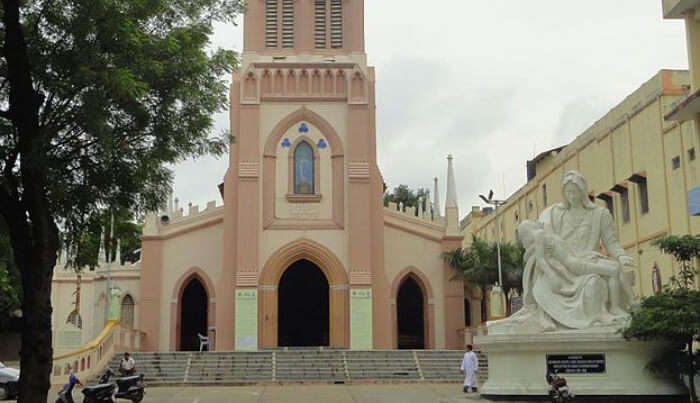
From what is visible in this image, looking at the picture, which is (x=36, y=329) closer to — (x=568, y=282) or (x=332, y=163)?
(x=568, y=282)

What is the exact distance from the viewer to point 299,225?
33.4 m

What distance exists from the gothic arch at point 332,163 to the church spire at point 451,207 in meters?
4.63

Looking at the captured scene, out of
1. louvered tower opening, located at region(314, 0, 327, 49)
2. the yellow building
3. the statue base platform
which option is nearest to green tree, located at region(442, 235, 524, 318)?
the yellow building

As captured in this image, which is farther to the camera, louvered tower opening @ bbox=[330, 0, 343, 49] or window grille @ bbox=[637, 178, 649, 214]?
louvered tower opening @ bbox=[330, 0, 343, 49]

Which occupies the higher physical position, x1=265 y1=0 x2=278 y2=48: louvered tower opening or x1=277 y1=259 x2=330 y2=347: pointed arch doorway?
x1=265 y1=0 x2=278 y2=48: louvered tower opening

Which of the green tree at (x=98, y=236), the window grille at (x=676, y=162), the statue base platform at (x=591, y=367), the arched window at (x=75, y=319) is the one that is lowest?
the statue base platform at (x=591, y=367)

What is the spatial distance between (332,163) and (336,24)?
5.94 metres

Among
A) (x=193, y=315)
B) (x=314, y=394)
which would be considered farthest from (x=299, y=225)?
(x=314, y=394)

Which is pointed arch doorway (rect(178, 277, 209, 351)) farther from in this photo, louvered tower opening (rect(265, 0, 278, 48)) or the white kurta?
the white kurta

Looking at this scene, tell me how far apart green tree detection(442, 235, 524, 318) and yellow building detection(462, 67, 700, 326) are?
1525mm

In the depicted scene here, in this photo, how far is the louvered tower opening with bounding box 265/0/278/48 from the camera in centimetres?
3500

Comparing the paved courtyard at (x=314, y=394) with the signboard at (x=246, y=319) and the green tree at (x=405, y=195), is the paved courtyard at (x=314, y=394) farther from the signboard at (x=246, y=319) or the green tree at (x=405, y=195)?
the green tree at (x=405, y=195)

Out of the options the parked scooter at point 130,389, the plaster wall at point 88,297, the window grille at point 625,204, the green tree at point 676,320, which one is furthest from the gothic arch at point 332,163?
the green tree at point 676,320

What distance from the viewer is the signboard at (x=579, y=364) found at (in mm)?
14703
